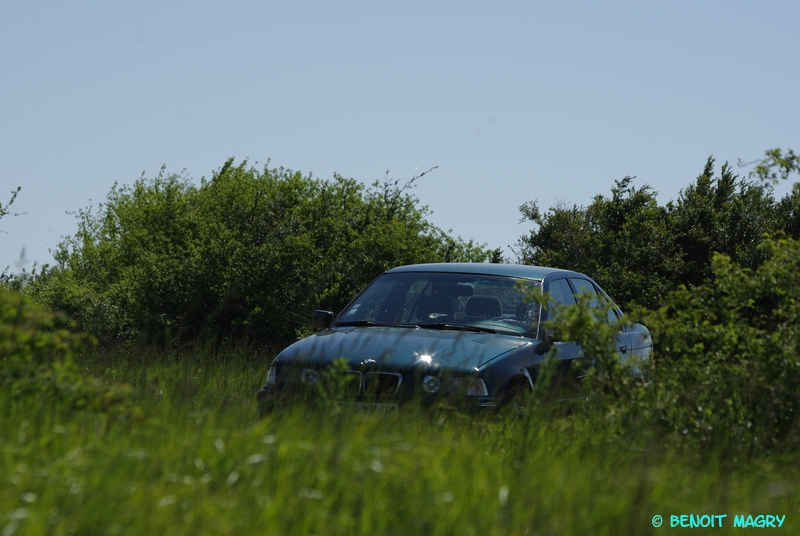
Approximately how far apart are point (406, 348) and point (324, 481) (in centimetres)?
306

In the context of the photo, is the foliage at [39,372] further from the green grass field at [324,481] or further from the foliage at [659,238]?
the foliage at [659,238]

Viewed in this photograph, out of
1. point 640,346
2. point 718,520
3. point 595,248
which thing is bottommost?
point 718,520

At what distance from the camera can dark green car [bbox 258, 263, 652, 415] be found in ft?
21.4

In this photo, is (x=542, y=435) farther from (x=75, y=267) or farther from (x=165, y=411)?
(x=75, y=267)

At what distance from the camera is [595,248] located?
22.8 meters

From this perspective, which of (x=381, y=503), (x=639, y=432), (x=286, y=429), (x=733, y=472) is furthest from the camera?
(x=639, y=432)

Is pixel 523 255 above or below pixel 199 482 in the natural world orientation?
above

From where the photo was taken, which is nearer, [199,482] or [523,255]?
[199,482]

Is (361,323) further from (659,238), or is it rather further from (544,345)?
(659,238)

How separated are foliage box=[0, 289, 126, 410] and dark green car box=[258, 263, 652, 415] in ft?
4.12

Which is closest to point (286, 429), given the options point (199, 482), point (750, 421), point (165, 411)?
→ point (165, 411)

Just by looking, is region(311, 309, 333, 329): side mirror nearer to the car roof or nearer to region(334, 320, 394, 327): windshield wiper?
region(334, 320, 394, 327): windshield wiper

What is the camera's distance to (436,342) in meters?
6.59

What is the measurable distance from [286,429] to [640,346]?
5.81m
